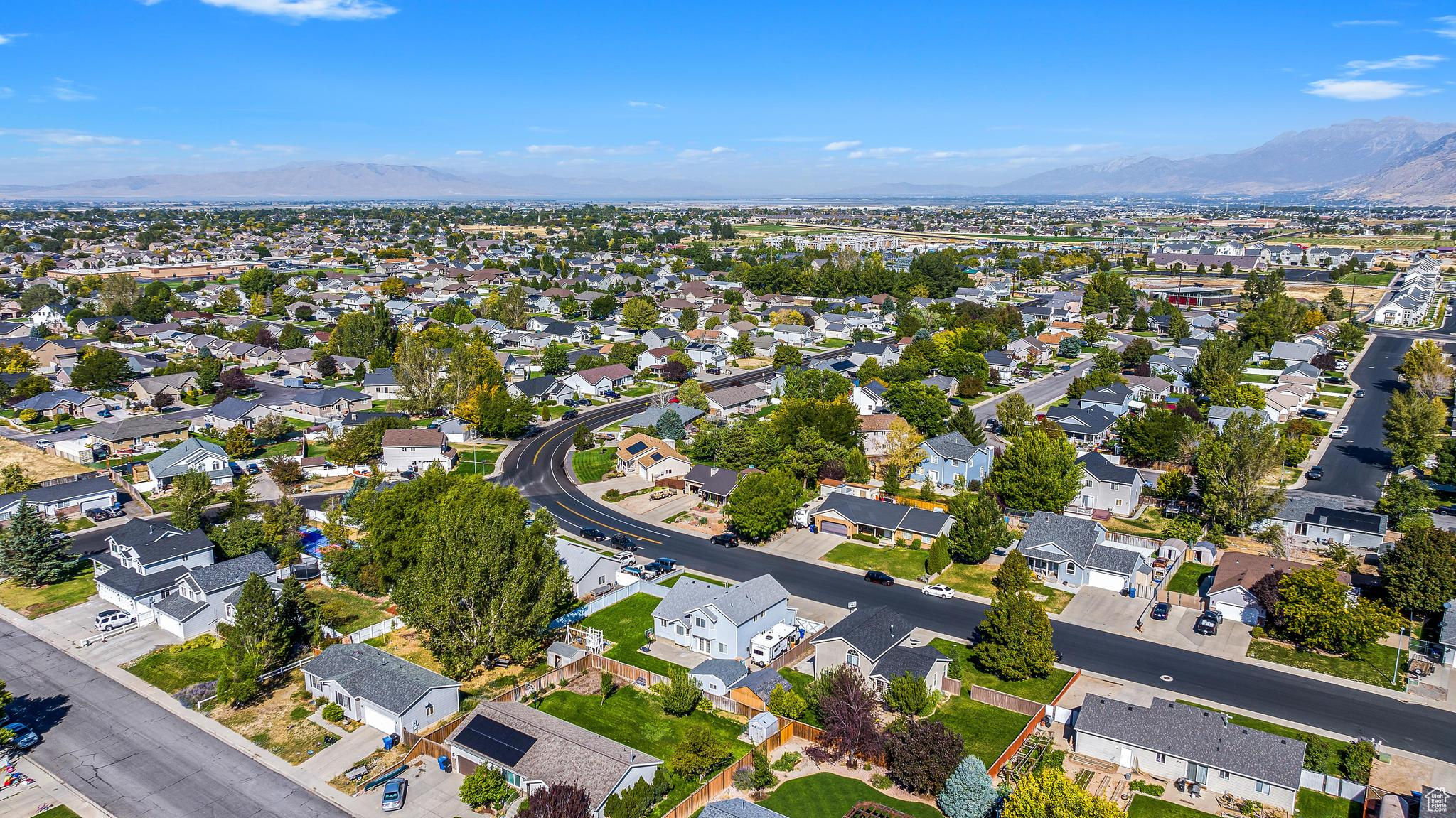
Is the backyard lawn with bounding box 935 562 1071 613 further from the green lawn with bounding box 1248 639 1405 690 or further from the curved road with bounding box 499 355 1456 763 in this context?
the green lawn with bounding box 1248 639 1405 690

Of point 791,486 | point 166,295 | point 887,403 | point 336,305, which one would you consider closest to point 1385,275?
point 887,403

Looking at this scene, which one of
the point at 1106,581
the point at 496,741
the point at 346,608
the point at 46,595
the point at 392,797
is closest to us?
the point at 392,797

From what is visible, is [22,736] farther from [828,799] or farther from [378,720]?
[828,799]

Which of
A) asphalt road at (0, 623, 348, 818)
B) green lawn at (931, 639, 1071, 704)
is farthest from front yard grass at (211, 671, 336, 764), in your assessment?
green lawn at (931, 639, 1071, 704)

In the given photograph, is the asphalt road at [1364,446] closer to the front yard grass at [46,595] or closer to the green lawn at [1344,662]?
the green lawn at [1344,662]

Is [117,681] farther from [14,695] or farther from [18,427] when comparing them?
[18,427]

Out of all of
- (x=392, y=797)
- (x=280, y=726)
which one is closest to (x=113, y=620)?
(x=280, y=726)

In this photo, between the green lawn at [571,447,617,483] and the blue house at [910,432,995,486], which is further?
the green lawn at [571,447,617,483]
